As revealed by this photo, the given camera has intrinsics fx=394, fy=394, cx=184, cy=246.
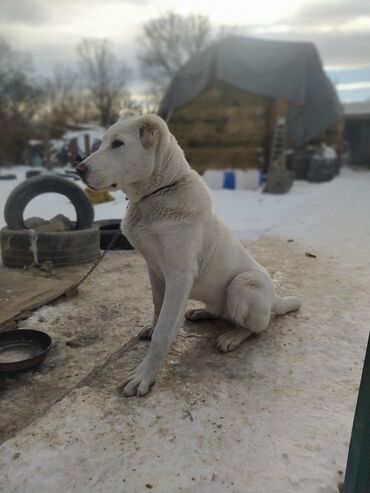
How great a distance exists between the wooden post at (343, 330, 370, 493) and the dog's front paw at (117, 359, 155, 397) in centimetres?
126

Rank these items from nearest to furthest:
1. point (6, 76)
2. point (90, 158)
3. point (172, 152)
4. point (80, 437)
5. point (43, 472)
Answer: point (43, 472), point (80, 437), point (90, 158), point (172, 152), point (6, 76)

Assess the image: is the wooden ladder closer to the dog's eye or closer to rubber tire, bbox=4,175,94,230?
rubber tire, bbox=4,175,94,230

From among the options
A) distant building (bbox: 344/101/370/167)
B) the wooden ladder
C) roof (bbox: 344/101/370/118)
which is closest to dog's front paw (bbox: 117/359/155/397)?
the wooden ladder

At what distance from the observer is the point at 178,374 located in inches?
107

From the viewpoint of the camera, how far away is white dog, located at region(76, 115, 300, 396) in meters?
2.41

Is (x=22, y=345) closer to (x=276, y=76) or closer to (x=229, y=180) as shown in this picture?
(x=229, y=180)

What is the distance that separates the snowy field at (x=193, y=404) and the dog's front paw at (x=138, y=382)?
0.21 ft

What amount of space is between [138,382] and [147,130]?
1.57m

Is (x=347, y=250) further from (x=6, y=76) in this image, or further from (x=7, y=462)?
(x=6, y=76)

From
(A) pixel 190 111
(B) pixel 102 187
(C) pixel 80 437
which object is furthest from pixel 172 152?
(A) pixel 190 111

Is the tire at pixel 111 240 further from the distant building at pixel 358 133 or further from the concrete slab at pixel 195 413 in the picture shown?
the distant building at pixel 358 133

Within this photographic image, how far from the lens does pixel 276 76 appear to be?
14023 mm

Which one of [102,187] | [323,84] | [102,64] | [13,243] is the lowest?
[13,243]

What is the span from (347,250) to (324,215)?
8.90 feet
